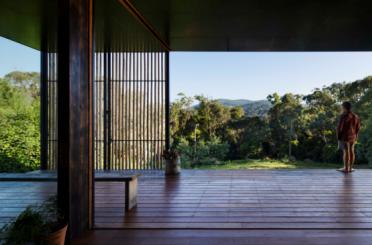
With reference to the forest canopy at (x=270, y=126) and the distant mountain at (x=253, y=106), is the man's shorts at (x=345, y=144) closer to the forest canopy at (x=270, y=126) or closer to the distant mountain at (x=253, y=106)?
the forest canopy at (x=270, y=126)

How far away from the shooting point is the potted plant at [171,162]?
607cm

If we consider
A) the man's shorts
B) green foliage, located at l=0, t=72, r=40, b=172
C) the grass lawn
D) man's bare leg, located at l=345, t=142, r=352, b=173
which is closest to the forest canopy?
the grass lawn

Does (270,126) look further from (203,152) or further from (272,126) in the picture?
(203,152)

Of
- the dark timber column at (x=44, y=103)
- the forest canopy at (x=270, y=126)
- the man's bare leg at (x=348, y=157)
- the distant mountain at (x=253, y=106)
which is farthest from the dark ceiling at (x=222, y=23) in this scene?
the distant mountain at (x=253, y=106)

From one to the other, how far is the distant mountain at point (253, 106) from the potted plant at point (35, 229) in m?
10.3

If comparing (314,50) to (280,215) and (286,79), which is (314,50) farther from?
(286,79)

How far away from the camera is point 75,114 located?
8.64ft

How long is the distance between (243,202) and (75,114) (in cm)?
230

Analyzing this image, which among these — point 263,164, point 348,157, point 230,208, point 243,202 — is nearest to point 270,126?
point 263,164

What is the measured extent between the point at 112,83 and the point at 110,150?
1359 mm

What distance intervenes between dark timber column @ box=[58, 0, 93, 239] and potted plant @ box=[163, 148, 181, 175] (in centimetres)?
318

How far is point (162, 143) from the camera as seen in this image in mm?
6625

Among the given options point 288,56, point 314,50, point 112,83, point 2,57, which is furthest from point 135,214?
point 288,56

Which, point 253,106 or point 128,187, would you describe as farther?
point 253,106
